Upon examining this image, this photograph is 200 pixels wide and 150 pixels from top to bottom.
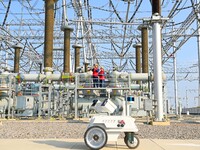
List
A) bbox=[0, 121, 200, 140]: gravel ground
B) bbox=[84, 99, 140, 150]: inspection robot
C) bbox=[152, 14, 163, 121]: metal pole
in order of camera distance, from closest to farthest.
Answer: bbox=[84, 99, 140, 150]: inspection robot, bbox=[0, 121, 200, 140]: gravel ground, bbox=[152, 14, 163, 121]: metal pole

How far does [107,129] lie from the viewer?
22.2 feet

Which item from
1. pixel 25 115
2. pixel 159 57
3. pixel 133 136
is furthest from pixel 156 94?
pixel 25 115

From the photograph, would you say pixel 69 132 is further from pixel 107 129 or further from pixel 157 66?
pixel 157 66

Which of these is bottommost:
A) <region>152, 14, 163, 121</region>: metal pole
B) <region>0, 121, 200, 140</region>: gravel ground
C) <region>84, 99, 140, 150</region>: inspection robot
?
<region>0, 121, 200, 140</region>: gravel ground

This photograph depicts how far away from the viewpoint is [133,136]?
6969 mm

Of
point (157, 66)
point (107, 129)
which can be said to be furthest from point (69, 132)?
point (157, 66)

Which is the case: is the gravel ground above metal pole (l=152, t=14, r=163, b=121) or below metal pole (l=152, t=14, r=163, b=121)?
below

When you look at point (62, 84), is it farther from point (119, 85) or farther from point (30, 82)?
point (119, 85)

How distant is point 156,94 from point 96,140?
349 inches

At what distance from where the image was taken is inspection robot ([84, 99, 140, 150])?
6590 mm

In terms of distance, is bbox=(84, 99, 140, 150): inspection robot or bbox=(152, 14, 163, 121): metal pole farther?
bbox=(152, 14, 163, 121): metal pole

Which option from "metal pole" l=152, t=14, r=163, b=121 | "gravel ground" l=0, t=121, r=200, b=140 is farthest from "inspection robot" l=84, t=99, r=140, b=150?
"metal pole" l=152, t=14, r=163, b=121

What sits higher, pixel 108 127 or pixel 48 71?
pixel 48 71

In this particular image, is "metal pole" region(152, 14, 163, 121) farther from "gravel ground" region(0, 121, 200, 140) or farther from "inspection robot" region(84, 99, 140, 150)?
"inspection robot" region(84, 99, 140, 150)
